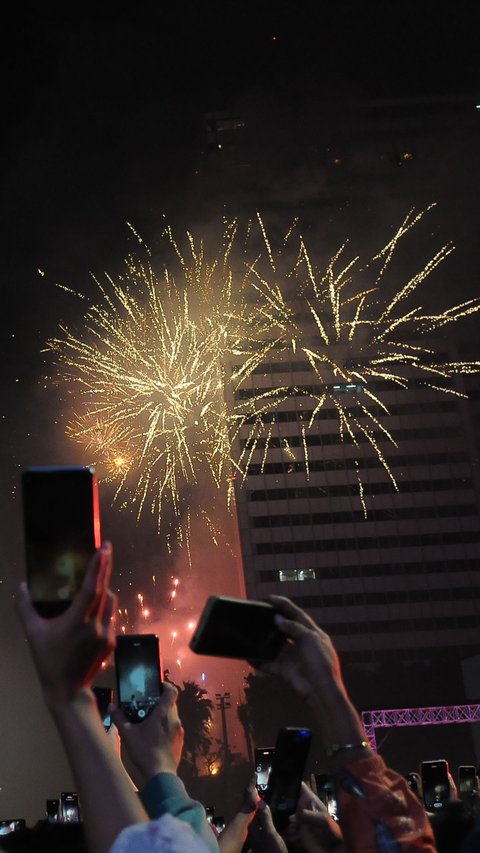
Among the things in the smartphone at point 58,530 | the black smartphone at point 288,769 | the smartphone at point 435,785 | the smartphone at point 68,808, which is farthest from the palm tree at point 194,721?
the smartphone at point 58,530

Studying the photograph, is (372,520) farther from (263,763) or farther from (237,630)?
(237,630)

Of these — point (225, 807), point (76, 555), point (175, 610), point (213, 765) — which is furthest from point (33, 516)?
point (213, 765)

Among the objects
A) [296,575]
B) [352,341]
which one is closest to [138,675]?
[296,575]

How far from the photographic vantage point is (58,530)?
76.8 inches

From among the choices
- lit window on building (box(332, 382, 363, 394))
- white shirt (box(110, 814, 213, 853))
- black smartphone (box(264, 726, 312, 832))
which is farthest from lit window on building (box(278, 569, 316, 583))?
white shirt (box(110, 814, 213, 853))

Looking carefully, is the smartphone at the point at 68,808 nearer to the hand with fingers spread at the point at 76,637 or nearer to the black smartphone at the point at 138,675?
the black smartphone at the point at 138,675

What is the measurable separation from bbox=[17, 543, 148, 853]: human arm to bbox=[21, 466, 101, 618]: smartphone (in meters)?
0.09

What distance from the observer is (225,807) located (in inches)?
1710

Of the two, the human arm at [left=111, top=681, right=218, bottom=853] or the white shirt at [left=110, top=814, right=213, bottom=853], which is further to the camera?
the human arm at [left=111, top=681, right=218, bottom=853]

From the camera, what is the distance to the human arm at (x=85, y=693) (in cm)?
165

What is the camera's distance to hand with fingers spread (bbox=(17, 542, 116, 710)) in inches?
65.4

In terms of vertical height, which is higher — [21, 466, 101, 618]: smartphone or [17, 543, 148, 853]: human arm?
[21, 466, 101, 618]: smartphone

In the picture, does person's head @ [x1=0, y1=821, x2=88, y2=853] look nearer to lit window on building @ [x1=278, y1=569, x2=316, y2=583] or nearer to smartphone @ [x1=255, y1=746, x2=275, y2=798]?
smartphone @ [x1=255, y1=746, x2=275, y2=798]

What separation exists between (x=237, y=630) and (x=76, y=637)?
62cm
